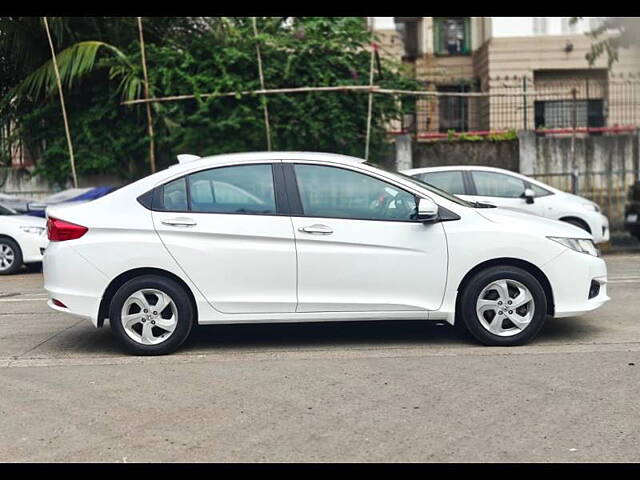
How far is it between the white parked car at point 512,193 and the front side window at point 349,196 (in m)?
5.66

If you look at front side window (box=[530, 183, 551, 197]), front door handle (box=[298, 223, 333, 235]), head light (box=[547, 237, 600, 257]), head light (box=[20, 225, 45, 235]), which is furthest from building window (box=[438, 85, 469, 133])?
front door handle (box=[298, 223, 333, 235])

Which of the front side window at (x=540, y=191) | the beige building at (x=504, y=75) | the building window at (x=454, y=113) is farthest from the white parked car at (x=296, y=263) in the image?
the building window at (x=454, y=113)

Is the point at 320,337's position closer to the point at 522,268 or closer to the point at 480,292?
the point at 480,292

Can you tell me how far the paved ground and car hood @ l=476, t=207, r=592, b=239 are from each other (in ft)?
2.93

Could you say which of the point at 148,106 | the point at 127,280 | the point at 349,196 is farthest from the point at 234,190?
the point at 148,106

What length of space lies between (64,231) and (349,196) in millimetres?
2283

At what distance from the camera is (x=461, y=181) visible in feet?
41.2

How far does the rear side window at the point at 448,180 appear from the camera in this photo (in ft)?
40.6

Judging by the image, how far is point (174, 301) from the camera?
647 cm

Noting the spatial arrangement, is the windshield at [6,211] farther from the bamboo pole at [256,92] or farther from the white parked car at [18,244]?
the bamboo pole at [256,92]

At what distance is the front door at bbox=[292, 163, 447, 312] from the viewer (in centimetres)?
652
